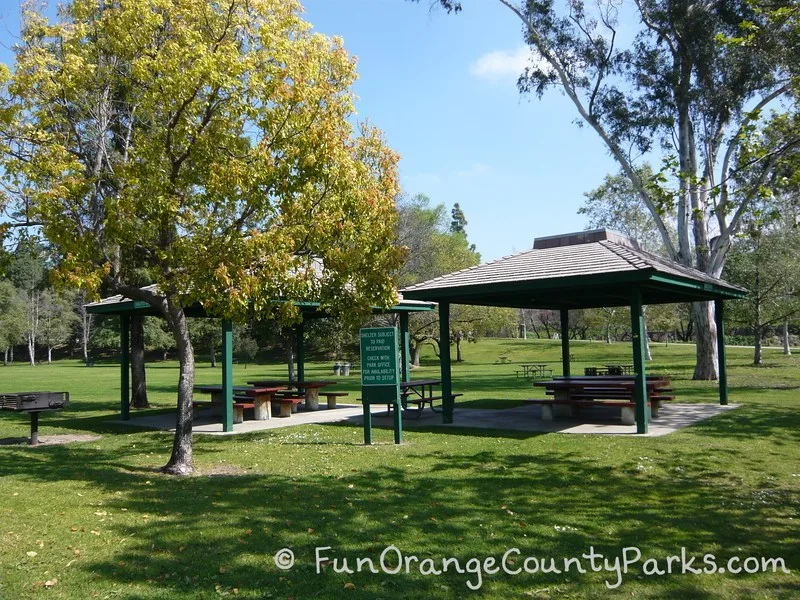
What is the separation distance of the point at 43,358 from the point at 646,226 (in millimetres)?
70301

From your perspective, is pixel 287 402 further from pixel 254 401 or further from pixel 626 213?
pixel 626 213

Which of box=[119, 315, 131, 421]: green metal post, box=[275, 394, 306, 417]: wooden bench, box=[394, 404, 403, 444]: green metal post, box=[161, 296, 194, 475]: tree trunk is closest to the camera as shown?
box=[161, 296, 194, 475]: tree trunk

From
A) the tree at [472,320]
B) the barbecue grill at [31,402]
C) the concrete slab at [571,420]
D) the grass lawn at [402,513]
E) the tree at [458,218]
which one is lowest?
the concrete slab at [571,420]

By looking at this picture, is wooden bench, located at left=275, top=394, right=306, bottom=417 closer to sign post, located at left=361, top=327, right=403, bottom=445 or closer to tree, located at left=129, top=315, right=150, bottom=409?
tree, located at left=129, top=315, right=150, bottom=409

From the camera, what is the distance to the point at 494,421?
14.6 meters

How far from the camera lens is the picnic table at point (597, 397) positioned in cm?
1335

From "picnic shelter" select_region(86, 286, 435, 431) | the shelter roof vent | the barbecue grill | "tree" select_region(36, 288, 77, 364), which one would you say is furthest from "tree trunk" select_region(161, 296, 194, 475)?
"tree" select_region(36, 288, 77, 364)

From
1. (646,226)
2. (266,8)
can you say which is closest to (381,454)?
(266,8)

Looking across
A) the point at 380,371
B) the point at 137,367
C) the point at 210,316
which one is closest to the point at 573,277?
the point at 380,371

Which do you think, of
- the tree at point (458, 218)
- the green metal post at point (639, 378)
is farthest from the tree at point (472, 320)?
the tree at point (458, 218)

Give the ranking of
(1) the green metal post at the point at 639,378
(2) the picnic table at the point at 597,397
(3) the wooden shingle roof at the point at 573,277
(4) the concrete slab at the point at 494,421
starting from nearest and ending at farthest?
(1) the green metal post at the point at 639,378, (3) the wooden shingle roof at the point at 573,277, (4) the concrete slab at the point at 494,421, (2) the picnic table at the point at 597,397

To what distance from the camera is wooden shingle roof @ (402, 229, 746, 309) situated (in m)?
12.1

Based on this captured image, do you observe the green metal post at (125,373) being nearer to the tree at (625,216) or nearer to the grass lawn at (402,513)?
the grass lawn at (402,513)

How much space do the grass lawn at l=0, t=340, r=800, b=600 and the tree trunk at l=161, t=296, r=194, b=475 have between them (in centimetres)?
40
